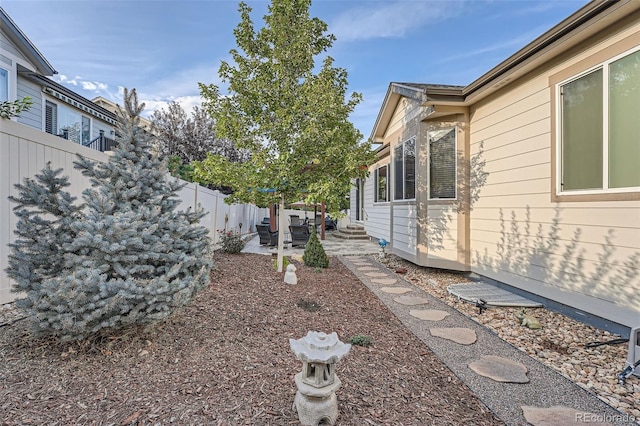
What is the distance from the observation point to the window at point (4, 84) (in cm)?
972

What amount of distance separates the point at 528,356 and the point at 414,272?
4.40m

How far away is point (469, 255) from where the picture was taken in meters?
6.82

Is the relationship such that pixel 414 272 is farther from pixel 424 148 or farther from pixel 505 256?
pixel 424 148

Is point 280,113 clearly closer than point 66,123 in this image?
Yes

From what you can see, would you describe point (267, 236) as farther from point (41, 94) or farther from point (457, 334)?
point (41, 94)

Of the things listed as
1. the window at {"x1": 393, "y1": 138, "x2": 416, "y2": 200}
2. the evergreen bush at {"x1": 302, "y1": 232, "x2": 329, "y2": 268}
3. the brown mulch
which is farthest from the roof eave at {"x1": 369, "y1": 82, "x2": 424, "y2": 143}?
the brown mulch

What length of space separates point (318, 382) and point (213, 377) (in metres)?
1.07

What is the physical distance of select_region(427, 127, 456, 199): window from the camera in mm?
6883

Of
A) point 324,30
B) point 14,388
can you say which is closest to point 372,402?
point 14,388

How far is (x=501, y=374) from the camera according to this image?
3029 mm

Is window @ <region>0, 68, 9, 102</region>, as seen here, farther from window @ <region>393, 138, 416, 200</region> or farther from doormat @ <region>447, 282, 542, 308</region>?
doormat @ <region>447, 282, 542, 308</region>

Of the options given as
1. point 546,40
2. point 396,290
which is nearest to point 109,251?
point 396,290

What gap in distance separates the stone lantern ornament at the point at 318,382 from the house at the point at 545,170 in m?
3.88

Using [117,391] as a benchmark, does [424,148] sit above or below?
above
